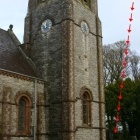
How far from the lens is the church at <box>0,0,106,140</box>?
24.4m

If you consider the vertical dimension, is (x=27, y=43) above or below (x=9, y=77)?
above

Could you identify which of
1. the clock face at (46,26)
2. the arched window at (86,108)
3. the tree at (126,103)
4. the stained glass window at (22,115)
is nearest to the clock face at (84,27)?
the clock face at (46,26)

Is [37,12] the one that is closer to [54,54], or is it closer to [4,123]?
[54,54]

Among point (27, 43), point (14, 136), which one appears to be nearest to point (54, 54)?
point (27, 43)

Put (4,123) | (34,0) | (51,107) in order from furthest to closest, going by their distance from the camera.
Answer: (34,0), (51,107), (4,123)

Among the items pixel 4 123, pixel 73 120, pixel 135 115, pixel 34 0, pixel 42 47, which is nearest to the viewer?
pixel 4 123

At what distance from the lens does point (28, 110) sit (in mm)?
25172

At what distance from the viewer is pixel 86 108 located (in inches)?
1075

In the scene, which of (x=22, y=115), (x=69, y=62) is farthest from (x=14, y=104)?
(x=69, y=62)

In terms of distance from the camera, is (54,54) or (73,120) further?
(54,54)

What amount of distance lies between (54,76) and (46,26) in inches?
222

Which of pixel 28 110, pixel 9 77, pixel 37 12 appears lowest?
pixel 28 110

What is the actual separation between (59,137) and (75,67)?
632cm

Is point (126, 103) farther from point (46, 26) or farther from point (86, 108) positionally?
point (46, 26)
